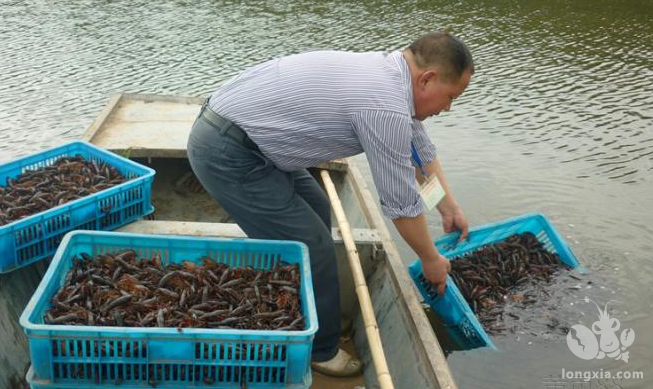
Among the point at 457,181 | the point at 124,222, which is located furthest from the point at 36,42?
the point at 124,222

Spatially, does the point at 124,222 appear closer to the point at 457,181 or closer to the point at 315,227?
the point at 315,227

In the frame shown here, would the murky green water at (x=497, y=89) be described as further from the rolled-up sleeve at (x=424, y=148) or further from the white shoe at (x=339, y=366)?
the rolled-up sleeve at (x=424, y=148)

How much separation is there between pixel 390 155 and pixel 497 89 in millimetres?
9904

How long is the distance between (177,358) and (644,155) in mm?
8658

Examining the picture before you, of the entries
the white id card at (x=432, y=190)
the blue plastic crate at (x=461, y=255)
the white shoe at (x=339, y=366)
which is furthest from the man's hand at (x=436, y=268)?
the white shoe at (x=339, y=366)

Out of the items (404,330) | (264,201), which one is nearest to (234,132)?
(264,201)

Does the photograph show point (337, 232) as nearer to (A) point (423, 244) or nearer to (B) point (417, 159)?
(B) point (417, 159)

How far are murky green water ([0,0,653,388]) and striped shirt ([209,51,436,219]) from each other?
2299 millimetres

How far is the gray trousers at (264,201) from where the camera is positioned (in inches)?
140

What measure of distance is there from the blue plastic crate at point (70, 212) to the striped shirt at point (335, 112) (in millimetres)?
1232

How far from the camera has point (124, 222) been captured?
4.48m

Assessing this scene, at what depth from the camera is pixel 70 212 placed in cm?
405

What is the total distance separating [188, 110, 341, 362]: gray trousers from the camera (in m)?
3.57

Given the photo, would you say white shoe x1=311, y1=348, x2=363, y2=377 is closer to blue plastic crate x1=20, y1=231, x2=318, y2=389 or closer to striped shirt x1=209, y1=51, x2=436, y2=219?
blue plastic crate x1=20, y1=231, x2=318, y2=389
